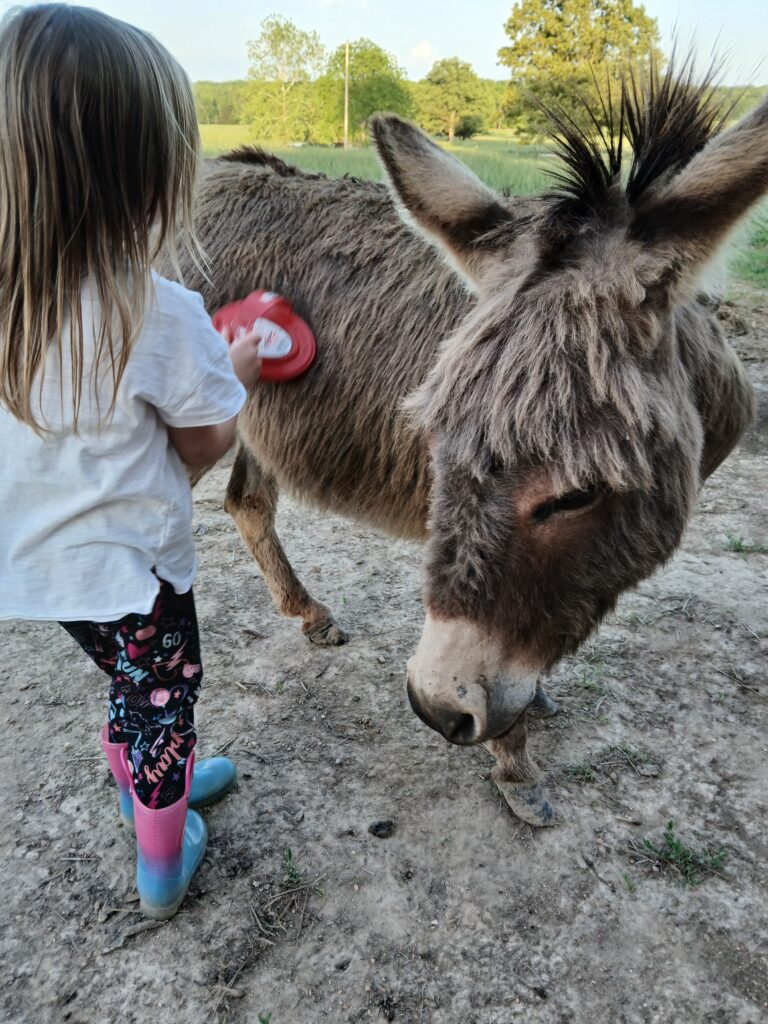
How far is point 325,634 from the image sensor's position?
3.13 meters

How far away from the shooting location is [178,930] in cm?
186

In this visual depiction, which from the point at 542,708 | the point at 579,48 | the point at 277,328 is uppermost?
the point at 579,48

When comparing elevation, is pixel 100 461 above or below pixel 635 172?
below

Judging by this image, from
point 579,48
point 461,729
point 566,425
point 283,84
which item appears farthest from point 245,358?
point 283,84

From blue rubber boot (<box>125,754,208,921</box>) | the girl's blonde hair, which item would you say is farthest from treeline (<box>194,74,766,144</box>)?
blue rubber boot (<box>125,754,208,921</box>)

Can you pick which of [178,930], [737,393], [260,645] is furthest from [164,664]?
[737,393]

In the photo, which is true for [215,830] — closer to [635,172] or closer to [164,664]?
[164,664]

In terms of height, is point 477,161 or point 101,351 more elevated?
point 477,161

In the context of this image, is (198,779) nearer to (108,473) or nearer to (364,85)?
(108,473)

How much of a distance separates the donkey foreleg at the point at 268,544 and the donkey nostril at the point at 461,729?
1.61 metres

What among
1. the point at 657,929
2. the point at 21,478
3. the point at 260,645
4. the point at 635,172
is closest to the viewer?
the point at 21,478

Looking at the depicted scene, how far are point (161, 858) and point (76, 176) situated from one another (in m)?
1.76

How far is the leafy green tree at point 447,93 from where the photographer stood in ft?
52.3

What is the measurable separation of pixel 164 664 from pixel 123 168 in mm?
1169
